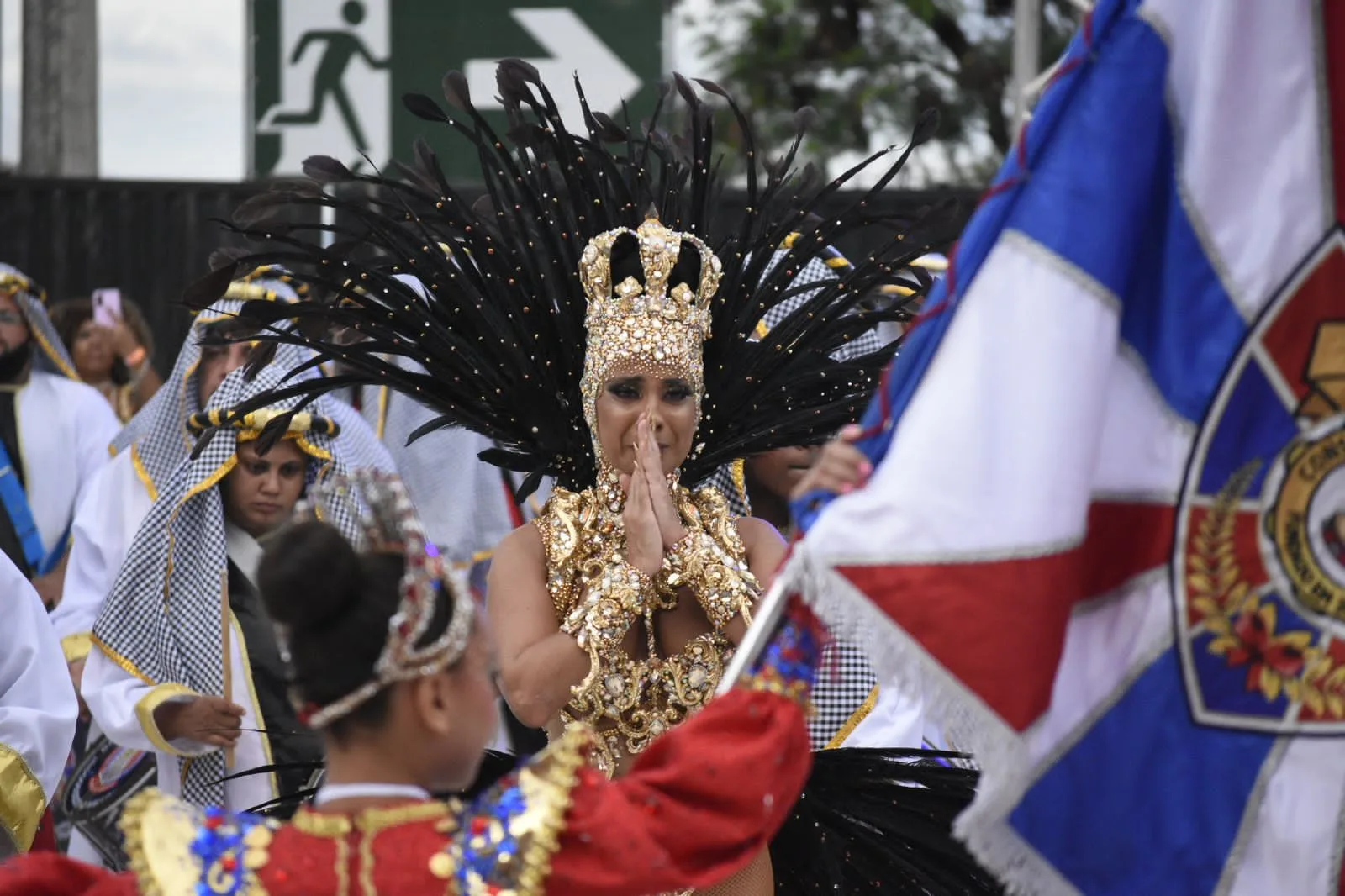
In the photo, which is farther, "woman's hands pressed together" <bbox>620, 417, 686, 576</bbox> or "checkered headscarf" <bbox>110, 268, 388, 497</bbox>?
"checkered headscarf" <bbox>110, 268, 388, 497</bbox>

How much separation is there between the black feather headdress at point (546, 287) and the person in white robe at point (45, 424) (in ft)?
10.5

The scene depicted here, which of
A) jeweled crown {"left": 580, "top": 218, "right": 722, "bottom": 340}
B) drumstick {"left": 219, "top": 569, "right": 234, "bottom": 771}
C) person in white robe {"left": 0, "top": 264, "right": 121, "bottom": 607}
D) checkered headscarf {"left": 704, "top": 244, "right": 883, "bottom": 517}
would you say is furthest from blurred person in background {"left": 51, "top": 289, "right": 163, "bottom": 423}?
jeweled crown {"left": 580, "top": 218, "right": 722, "bottom": 340}

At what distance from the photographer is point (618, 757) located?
426 centimetres

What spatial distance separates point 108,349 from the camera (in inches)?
372

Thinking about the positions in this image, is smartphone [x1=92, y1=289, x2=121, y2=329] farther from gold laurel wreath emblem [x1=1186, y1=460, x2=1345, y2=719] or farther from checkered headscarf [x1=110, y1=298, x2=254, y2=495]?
gold laurel wreath emblem [x1=1186, y1=460, x2=1345, y2=719]

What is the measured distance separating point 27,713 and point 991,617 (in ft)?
8.62

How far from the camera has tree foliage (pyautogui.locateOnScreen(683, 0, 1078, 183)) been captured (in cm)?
1672

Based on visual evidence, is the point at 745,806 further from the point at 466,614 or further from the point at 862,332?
the point at 862,332

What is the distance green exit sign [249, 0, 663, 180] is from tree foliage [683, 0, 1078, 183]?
19.4 ft

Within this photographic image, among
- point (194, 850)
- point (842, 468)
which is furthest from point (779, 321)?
point (194, 850)

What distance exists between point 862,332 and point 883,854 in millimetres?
1225

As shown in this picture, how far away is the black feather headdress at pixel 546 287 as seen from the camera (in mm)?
4664

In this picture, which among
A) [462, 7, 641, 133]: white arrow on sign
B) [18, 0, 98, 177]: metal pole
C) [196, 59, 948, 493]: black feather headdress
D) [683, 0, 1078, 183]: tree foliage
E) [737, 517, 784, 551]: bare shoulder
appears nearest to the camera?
[737, 517, 784, 551]: bare shoulder

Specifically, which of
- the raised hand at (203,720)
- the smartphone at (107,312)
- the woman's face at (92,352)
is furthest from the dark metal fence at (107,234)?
the raised hand at (203,720)
